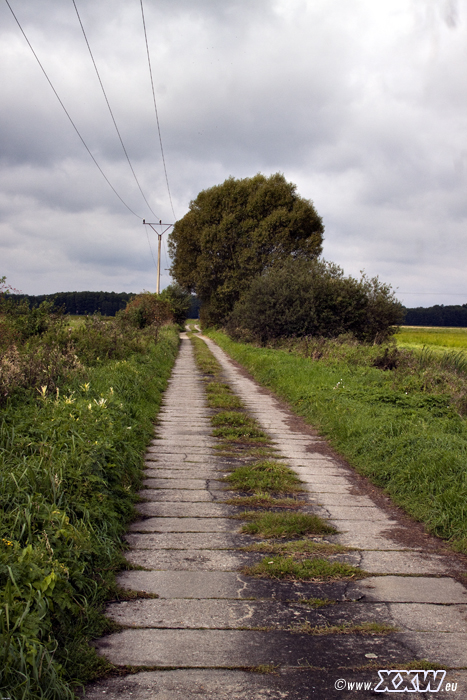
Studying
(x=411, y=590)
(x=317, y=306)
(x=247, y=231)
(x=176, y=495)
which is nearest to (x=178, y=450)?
(x=176, y=495)

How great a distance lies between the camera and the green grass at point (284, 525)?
155 inches

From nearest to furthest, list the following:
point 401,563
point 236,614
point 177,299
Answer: point 236,614, point 401,563, point 177,299

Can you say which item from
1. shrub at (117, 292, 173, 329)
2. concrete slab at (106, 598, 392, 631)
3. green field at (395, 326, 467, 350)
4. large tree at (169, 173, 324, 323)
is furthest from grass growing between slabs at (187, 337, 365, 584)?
large tree at (169, 173, 324, 323)

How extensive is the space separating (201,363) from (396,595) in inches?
589

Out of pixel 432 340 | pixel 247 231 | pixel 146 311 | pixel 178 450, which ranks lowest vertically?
pixel 178 450

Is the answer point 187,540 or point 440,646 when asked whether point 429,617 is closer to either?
point 440,646

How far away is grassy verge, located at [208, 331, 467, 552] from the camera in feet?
14.6

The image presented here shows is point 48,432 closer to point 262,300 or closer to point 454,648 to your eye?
point 454,648

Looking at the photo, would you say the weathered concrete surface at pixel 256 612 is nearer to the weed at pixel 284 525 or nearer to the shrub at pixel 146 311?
the weed at pixel 284 525

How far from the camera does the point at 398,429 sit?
6.29 meters

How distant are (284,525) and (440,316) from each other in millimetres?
71223

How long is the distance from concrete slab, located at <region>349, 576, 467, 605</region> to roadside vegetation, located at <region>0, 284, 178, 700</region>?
1659 mm

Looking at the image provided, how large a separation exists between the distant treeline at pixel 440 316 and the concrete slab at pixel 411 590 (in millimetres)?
67926

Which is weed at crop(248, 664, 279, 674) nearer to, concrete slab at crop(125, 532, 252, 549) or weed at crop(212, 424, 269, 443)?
concrete slab at crop(125, 532, 252, 549)
